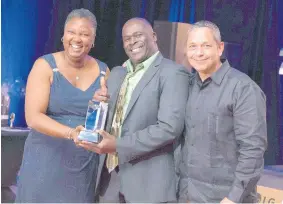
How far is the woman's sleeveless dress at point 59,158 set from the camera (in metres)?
2.29

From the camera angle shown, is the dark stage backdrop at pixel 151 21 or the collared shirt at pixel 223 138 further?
the dark stage backdrop at pixel 151 21

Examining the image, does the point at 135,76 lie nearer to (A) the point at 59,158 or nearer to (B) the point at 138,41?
(B) the point at 138,41

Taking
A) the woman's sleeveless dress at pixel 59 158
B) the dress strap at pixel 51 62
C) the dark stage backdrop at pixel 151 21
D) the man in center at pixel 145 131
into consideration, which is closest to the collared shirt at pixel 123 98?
the man in center at pixel 145 131

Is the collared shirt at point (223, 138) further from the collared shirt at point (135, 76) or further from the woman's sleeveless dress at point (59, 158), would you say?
the woman's sleeveless dress at point (59, 158)

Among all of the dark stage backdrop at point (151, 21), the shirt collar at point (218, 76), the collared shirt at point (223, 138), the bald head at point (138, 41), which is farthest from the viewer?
the dark stage backdrop at point (151, 21)

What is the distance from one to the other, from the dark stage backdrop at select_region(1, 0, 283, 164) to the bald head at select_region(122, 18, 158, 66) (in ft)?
7.99

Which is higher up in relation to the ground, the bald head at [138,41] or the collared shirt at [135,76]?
the bald head at [138,41]

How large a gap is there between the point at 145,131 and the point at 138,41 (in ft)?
1.33

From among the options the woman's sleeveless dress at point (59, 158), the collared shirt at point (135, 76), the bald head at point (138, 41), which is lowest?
the woman's sleeveless dress at point (59, 158)

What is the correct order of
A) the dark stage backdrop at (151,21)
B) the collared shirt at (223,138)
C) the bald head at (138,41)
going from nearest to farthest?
the collared shirt at (223,138), the bald head at (138,41), the dark stage backdrop at (151,21)

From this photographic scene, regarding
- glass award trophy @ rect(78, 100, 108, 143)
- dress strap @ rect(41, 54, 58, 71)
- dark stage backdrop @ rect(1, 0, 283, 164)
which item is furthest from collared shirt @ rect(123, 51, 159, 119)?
dark stage backdrop @ rect(1, 0, 283, 164)

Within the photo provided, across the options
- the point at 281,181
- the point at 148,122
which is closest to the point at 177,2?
the point at 281,181

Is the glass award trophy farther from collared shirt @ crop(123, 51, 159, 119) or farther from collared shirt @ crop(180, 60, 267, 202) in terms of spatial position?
collared shirt @ crop(180, 60, 267, 202)

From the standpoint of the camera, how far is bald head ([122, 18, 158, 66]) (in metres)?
2.14
